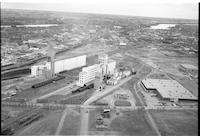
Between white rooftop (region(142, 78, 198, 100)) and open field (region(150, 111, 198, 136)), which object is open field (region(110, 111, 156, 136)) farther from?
white rooftop (region(142, 78, 198, 100))

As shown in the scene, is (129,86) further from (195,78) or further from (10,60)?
(10,60)

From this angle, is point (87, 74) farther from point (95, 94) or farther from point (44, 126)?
point (44, 126)

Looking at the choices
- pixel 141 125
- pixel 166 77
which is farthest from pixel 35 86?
pixel 166 77

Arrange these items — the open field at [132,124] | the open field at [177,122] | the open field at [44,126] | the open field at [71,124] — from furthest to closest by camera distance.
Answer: the open field at [177,122]
the open field at [132,124]
the open field at [71,124]
the open field at [44,126]

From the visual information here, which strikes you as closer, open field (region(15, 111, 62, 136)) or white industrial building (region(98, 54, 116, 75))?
open field (region(15, 111, 62, 136))

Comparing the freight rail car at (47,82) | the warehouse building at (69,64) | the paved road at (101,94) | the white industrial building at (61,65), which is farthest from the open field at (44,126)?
the warehouse building at (69,64)

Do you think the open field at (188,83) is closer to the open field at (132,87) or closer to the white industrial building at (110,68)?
the open field at (132,87)

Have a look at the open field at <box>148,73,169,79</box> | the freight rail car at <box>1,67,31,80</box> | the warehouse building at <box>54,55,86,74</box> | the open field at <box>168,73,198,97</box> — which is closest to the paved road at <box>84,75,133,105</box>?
the open field at <box>148,73,169,79</box>
